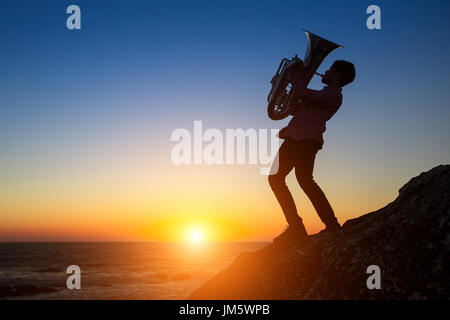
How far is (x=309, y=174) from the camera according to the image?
5199 millimetres

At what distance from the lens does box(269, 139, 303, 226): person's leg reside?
532 cm

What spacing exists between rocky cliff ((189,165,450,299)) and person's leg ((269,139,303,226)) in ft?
1.63

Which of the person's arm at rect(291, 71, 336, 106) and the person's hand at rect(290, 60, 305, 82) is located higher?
the person's hand at rect(290, 60, 305, 82)

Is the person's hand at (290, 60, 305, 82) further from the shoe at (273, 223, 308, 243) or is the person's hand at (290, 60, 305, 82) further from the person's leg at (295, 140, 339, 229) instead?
the shoe at (273, 223, 308, 243)

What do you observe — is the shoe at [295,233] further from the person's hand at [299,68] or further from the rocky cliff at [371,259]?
the person's hand at [299,68]

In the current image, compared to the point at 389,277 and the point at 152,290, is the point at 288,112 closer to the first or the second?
the point at 389,277

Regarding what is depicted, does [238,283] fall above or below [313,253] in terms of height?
below

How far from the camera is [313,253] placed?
4809mm

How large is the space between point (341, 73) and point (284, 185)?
2.08 meters

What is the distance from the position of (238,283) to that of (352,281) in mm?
2017

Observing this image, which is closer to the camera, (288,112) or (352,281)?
(352,281)

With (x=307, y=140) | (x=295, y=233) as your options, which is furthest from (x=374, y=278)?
(x=307, y=140)

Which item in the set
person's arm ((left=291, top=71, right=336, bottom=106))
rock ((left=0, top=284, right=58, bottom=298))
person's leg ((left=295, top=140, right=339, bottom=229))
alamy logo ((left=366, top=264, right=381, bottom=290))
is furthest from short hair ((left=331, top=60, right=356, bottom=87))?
rock ((left=0, top=284, right=58, bottom=298))
